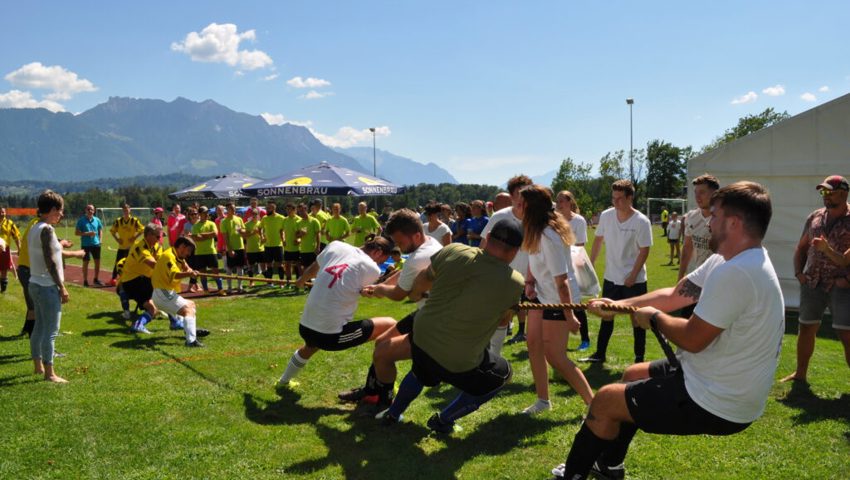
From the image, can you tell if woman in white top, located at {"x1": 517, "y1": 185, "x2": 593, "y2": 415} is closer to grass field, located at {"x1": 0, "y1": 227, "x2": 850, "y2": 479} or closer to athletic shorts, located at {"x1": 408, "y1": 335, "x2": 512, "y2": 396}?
grass field, located at {"x1": 0, "y1": 227, "x2": 850, "y2": 479}

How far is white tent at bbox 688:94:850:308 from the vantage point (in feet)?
33.2

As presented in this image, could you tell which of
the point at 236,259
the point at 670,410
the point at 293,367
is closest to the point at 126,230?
the point at 236,259

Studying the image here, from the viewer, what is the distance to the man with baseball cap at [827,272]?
18.9 feet

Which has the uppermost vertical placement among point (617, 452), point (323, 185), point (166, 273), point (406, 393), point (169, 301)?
point (323, 185)

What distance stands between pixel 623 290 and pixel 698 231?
1.07 metres

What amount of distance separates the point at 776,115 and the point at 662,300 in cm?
8182

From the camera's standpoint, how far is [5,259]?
35.0 ft

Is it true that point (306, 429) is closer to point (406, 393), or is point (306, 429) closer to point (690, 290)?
point (406, 393)

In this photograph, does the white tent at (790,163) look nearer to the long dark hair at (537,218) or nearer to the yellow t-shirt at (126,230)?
the long dark hair at (537,218)

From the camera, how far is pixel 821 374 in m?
6.38

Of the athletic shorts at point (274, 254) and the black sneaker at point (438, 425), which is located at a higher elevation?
the athletic shorts at point (274, 254)

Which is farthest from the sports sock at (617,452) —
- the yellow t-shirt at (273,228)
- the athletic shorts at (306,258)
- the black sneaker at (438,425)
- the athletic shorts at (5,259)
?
the yellow t-shirt at (273,228)

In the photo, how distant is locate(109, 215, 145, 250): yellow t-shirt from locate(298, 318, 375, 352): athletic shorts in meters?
10.2

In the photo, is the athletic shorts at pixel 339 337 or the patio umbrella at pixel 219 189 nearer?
the athletic shorts at pixel 339 337
